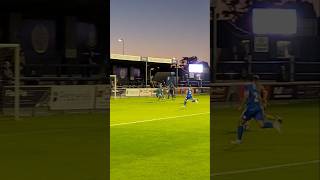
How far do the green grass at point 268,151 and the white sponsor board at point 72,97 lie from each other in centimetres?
1051

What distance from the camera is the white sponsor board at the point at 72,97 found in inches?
1094

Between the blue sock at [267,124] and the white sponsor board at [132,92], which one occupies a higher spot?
the white sponsor board at [132,92]

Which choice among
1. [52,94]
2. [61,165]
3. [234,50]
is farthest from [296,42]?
[61,165]

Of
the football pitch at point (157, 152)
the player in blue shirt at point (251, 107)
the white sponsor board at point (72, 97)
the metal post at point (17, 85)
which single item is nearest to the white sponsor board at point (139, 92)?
the white sponsor board at point (72, 97)

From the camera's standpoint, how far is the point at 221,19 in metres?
43.5

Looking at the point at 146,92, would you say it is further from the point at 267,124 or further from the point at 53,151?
the point at 53,151

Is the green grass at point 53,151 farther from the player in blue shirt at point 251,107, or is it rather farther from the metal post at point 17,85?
the player in blue shirt at point 251,107

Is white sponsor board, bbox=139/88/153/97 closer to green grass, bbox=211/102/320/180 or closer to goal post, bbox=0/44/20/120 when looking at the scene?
goal post, bbox=0/44/20/120

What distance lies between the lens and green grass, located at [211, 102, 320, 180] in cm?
966

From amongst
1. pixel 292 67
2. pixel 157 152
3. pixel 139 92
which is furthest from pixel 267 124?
pixel 139 92

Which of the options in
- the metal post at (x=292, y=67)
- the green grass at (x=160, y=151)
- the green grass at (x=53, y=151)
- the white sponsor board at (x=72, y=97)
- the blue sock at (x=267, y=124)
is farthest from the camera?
the metal post at (x=292, y=67)

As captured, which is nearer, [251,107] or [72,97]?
[251,107]

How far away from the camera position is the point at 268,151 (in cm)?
1291

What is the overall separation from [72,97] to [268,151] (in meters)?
16.8
